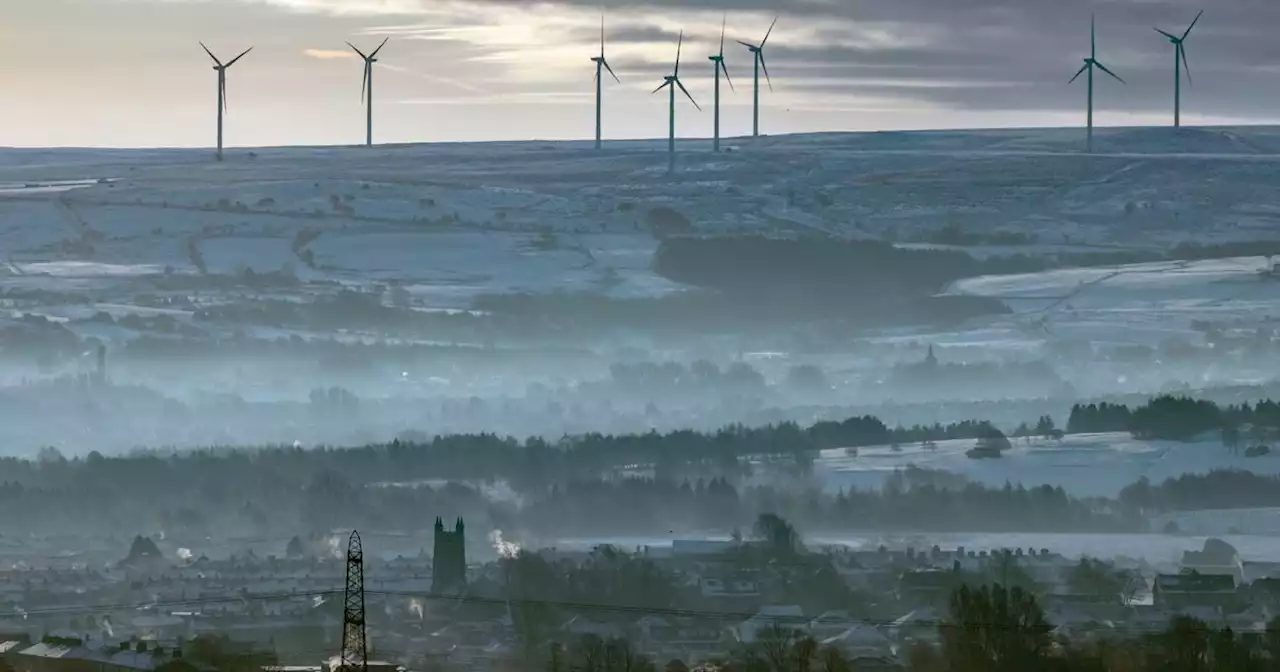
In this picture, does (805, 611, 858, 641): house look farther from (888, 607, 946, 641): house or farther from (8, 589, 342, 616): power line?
(8, 589, 342, 616): power line

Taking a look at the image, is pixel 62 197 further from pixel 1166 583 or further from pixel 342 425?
pixel 1166 583

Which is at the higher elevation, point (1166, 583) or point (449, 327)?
point (449, 327)

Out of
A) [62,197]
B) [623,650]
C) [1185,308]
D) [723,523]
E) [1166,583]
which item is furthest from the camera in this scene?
[62,197]

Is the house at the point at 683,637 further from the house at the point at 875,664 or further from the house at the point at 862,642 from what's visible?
the house at the point at 875,664

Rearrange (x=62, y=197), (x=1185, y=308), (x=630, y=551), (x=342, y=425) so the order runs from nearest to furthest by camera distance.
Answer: (x=630, y=551), (x=342, y=425), (x=1185, y=308), (x=62, y=197)

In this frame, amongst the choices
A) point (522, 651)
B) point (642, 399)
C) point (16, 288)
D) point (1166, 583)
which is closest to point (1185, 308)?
point (642, 399)

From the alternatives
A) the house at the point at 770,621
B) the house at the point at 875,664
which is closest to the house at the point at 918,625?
the house at the point at 875,664

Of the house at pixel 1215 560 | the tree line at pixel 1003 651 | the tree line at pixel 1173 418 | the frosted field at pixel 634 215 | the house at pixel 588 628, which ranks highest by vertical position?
the frosted field at pixel 634 215
